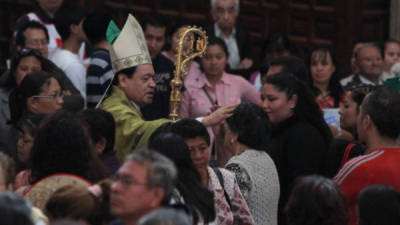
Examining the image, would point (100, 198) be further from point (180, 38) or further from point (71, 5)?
point (71, 5)

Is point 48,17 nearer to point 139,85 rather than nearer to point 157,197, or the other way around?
point 139,85

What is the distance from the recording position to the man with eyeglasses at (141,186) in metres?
5.27

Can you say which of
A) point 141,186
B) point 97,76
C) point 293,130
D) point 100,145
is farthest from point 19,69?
point 141,186

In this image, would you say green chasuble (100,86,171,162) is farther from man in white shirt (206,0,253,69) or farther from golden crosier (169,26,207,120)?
man in white shirt (206,0,253,69)

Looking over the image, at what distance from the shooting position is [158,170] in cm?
533

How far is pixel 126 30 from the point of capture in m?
8.32

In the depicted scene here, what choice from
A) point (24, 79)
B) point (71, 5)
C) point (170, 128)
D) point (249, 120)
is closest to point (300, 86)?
point (249, 120)

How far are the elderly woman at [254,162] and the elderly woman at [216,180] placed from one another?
0.22m

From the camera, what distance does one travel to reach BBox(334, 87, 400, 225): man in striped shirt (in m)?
6.64

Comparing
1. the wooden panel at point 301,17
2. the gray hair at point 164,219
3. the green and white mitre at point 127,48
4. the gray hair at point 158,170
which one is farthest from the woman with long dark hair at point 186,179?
the wooden panel at point 301,17

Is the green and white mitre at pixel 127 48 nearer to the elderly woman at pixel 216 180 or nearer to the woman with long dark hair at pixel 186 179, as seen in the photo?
the elderly woman at pixel 216 180

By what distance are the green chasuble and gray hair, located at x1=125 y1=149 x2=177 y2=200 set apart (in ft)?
6.69

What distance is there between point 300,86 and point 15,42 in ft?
11.0

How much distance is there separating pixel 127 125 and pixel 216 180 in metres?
1.20
